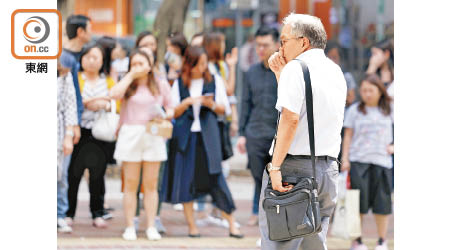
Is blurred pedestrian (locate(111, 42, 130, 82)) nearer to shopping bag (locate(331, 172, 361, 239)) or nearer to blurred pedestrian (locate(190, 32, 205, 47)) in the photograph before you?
blurred pedestrian (locate(190, 32, 205, 47))

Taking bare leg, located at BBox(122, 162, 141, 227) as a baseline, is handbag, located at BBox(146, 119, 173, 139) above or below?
above

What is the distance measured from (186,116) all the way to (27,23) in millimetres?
3064

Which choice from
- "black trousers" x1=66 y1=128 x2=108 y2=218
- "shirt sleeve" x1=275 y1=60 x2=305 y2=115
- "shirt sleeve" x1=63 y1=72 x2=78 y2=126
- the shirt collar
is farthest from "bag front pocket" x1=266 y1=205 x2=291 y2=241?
"black trousers" x1=66 y1=128 x2=108 y2=218

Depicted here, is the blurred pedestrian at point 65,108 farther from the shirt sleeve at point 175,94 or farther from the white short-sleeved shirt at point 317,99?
the white short-sleeved shirt at point 317,99

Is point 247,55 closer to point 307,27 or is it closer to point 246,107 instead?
point 246,107

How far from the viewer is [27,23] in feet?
19.1

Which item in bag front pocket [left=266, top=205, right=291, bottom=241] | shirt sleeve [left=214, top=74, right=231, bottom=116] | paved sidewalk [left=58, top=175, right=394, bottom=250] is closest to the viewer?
bag front pocket [left=266, top=205, right=291, bottom=241]

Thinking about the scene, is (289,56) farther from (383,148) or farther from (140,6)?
(140,6)

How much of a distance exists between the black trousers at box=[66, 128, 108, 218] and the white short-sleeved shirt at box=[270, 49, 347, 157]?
4.17m

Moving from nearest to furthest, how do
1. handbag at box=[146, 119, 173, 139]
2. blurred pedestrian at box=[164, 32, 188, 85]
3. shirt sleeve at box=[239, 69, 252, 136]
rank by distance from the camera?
1. handbag at box=[146, 119, 173, 139]
2. shirt sleeve at box=[239, 69, 252, 136]
3. blurred pedestrian at box=[164, 32, 188, 85]

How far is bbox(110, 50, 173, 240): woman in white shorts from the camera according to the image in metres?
8.32

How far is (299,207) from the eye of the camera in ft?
16.9

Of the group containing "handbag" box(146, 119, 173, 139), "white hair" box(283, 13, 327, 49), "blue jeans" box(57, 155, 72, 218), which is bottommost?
"blue jeans" box(57, 155, 72, 218)

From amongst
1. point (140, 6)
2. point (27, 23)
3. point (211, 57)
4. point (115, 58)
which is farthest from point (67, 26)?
point (140, 6)
